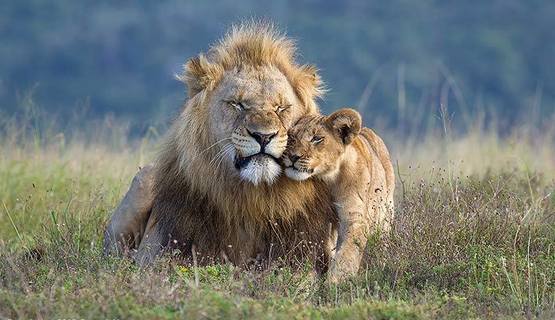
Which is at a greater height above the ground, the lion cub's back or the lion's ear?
the lion's ear

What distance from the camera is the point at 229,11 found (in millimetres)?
41844

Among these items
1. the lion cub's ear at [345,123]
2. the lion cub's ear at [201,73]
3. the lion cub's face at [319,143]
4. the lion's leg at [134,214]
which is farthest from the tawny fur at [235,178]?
the lion's leg at [134,214]

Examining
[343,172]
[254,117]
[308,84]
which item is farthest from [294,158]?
[308,84]

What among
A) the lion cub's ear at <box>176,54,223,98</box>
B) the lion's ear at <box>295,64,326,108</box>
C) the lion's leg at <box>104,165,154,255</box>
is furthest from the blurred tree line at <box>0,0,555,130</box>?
the lion cub's ear at <box>176,54,223,98</box>

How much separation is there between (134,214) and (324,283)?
1823 millimetres

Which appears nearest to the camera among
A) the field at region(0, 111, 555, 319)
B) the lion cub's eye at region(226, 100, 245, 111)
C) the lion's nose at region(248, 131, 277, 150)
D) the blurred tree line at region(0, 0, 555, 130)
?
the field at region(0, 111, 555, 319)

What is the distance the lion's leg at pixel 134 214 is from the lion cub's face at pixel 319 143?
154 cm

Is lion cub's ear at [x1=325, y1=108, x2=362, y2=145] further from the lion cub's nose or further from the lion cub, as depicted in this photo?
the lion cub's nose

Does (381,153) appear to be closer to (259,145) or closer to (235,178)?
(235,178)

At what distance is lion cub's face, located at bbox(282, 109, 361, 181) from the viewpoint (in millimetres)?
6980

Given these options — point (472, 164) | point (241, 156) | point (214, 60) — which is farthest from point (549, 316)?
point (472, 164)

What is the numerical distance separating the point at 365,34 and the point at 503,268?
1462 inches

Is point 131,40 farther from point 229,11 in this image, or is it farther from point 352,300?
point 352,300

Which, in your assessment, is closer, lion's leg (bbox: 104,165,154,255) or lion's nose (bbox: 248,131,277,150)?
lion's nose (bbox: 248,131,277,150)
